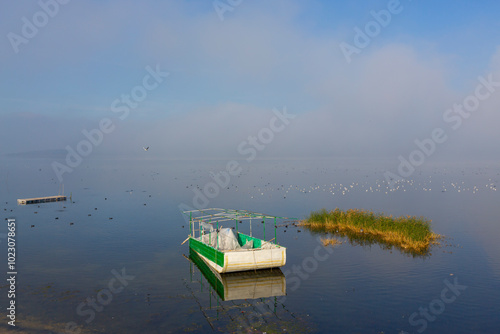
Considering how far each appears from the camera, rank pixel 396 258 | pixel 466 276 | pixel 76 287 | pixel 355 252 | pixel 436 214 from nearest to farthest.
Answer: pixel 76 287, pixel 466 276, pixel 396 258, pixel 355 252, pixel 436 214

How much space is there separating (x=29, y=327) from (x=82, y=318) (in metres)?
2.44

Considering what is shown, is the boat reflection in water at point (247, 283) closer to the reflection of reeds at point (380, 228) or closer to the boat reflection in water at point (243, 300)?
the boat reflection in water at point (243, 300)

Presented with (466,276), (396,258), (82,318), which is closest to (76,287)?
(82,318)

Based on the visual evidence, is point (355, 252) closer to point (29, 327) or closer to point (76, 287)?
point (76, 287)

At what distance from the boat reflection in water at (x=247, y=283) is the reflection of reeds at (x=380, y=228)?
1393 centimetres

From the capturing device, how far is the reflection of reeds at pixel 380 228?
36.6 m

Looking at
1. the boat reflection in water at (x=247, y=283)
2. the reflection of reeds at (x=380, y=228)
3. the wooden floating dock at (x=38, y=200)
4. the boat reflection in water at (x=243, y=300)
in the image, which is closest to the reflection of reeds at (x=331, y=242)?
the reflection of reeds at (x=380, y=228)

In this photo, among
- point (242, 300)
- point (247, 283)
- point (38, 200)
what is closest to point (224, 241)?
point (247, 283)

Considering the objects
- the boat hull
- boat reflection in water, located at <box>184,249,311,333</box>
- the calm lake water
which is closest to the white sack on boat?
boat reflection in water, located at <box>184,249,311,333</box>

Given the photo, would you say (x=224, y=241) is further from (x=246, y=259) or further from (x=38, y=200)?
(x=38, y=200)

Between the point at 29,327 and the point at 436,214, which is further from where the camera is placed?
the point at 436,214

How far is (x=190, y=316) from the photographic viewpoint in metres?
21.6

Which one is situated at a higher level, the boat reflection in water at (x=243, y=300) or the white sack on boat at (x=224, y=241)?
the white sack on boat at (x=224, y=241)

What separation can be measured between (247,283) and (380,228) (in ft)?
63.1
